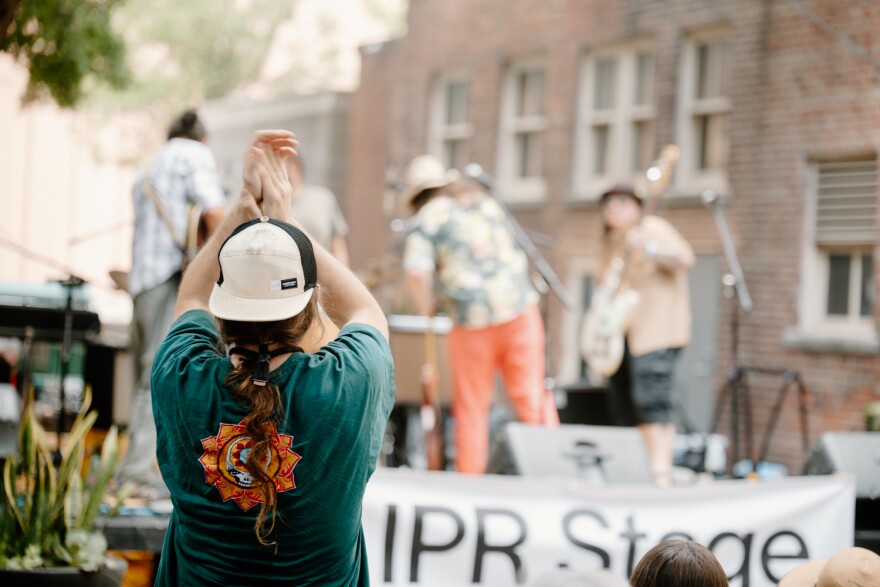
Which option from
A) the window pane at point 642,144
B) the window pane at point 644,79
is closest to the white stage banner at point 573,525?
the window pane at point 642,144

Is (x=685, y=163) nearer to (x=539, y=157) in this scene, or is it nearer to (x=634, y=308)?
(x=539, y=157)

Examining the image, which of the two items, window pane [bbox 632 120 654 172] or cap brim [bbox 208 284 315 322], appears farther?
window pane [bbox 632 120 654 172]

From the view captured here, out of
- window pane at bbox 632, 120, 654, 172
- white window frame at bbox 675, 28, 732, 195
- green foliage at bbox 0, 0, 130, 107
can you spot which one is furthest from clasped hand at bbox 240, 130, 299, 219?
window pane at bbox 632, 120, 654, 172

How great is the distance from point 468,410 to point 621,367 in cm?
119

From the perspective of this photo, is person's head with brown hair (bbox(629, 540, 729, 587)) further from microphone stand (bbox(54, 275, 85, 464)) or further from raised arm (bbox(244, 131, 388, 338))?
microphone stand (bbox(54, 275, 85, 464))

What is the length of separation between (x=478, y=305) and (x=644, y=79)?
20.7 feet

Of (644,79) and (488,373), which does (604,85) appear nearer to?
(644,79)

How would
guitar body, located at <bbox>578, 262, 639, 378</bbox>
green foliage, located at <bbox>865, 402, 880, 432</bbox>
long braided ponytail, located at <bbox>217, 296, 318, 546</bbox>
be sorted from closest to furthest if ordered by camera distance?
1. long braided ponytail, located at <bbox>217, 296, 318, 546</bbox>
2. guitar body, located at <bbox>578, 262, 639, 378</bbox>
3. green foliage, located at <bbox>865, 402, 880, 432</bbox>

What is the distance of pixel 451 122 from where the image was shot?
14336 mm

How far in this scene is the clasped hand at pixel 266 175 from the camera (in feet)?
8.31

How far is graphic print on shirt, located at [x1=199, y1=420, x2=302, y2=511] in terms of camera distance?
7.60ft

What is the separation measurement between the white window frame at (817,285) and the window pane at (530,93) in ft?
13.4

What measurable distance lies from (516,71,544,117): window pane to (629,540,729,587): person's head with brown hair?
1071 cm

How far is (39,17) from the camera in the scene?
673 cm
